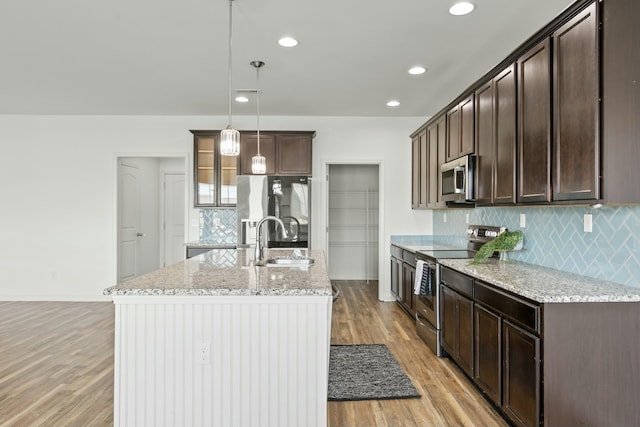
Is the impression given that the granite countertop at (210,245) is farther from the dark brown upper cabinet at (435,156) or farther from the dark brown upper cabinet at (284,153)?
the dark brown upper cabinet at (435,156)

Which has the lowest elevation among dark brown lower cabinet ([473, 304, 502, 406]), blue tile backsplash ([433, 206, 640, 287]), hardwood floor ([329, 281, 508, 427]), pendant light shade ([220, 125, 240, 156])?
hardwood floor ([329, 281, 508, 427])

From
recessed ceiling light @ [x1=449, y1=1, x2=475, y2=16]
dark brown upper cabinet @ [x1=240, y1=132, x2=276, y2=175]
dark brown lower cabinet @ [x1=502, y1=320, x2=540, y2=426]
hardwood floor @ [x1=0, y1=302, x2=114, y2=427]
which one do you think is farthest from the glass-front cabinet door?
dark brown lower cabinet @ [x1=502, y1=320, x2=540, y2=426]

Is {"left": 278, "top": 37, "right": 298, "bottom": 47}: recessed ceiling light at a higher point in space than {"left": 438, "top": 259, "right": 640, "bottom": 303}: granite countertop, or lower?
higher

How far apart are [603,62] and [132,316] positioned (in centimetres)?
255

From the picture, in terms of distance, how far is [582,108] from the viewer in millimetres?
2115

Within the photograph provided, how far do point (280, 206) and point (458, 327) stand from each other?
2.72 metres

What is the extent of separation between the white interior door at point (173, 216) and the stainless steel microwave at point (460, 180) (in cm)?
549

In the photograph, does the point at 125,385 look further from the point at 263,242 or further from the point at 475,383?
the point at 263,242

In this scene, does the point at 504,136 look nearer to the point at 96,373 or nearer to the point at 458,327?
the point at 458,327

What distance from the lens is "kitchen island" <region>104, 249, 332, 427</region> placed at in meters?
1.93

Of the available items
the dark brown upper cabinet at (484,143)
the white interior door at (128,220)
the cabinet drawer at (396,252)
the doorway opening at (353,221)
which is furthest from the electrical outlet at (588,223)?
the white interior door at (128,220)

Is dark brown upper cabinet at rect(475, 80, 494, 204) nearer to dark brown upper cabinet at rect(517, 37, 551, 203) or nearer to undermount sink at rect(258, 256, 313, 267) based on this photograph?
dark brown upper cabinet at rect(517, 37, 551, 203)

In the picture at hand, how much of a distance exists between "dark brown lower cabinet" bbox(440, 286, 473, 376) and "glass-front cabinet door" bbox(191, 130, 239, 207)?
3.11 meters

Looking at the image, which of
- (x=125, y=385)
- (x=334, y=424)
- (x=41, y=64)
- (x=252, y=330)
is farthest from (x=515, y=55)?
(x=41, y=64)
